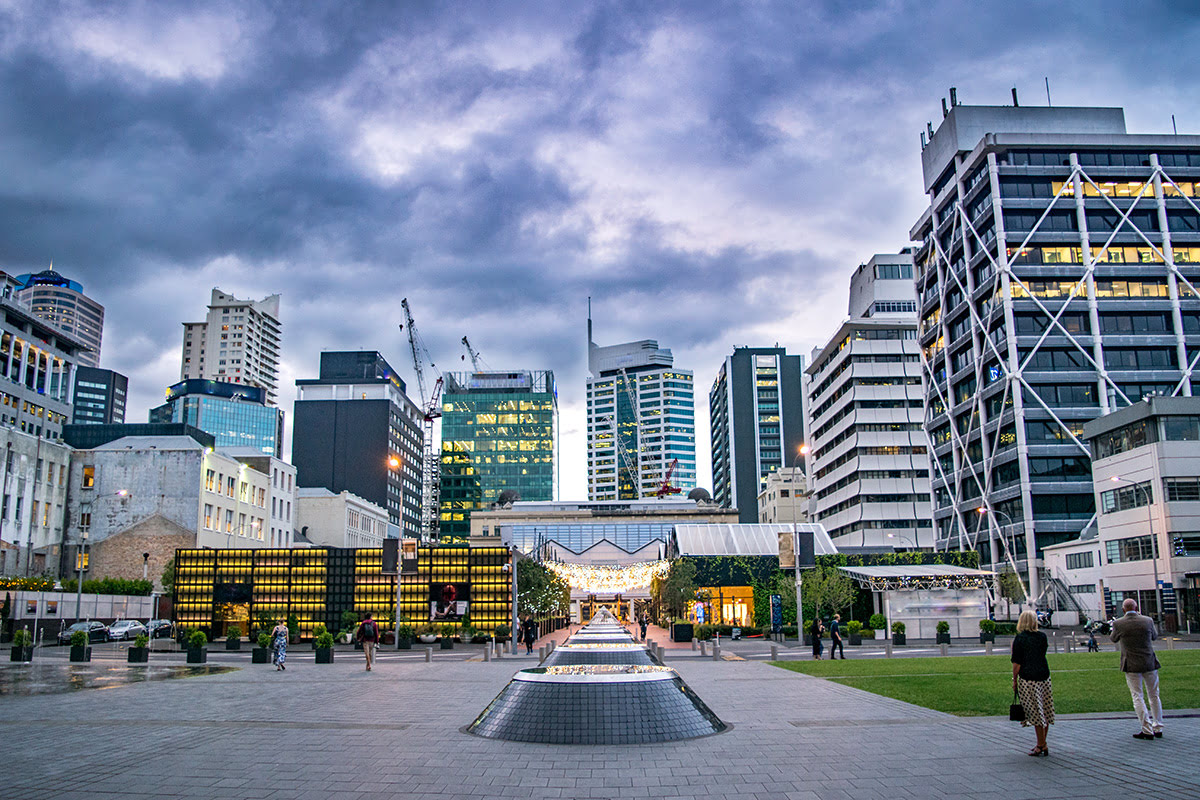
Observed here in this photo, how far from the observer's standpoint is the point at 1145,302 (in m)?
91.2

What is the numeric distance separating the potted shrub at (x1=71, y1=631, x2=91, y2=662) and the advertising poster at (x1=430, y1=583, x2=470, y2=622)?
33.5m

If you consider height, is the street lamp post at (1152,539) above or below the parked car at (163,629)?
above

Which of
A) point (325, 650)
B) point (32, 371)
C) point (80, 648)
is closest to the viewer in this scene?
point (80, 648)

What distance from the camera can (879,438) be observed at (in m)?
124

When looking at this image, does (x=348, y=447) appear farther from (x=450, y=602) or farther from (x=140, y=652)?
(x=140, y=652)

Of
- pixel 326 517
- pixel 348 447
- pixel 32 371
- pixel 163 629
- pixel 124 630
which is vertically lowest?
pixel 163 629

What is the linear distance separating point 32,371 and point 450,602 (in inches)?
3627

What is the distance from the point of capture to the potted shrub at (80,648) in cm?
3744

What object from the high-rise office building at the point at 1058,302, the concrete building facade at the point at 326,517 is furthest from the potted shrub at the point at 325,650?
the concrete building facade at the point at 326,517

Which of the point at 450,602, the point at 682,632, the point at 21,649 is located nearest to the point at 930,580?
the point at 682,632

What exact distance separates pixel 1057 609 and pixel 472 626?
53625 millimetres

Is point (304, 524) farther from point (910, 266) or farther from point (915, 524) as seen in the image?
point (910, 266)

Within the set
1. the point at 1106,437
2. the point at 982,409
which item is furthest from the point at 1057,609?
the point at 982,409

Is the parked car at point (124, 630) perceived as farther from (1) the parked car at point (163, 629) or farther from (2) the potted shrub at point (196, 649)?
(2) the potted shrub at point (196, 649)
